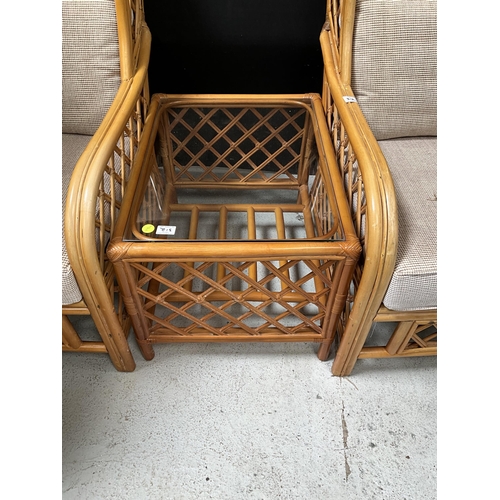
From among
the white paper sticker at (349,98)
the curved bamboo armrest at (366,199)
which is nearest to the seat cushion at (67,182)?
the curved bamboo armrest at (366,199)

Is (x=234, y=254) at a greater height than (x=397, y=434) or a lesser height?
greater

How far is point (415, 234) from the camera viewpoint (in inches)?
31.6

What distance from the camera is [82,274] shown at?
738 millimetres

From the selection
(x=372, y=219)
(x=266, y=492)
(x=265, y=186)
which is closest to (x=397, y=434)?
(x=266, y=492)

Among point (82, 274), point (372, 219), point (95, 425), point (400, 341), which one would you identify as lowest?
point (95, 425)

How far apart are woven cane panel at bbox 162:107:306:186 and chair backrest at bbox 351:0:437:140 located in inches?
9.7

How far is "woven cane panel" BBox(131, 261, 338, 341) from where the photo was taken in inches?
32.3

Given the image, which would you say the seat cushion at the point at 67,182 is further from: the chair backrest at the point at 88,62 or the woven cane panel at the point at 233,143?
the woven cane panel at the point at 233,143

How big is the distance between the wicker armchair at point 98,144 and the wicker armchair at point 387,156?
482mm

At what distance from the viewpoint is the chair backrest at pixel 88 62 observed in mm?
925

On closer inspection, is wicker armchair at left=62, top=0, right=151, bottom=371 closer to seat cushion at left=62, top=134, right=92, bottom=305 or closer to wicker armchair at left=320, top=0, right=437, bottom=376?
seat cushion at left=62, top=134, right=92, bottom=305

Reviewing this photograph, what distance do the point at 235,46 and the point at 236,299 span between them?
790mm

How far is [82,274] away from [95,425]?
0.40 meters

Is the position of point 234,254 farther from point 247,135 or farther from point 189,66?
point 189,66
